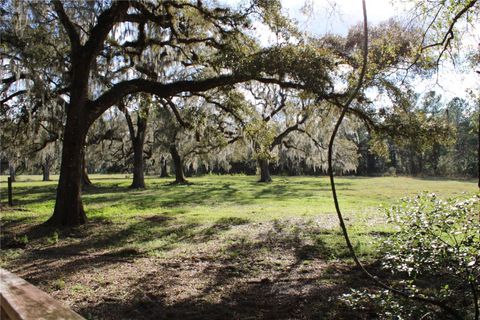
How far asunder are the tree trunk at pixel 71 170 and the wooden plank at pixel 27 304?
7251 mm

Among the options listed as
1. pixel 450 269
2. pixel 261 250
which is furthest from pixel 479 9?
pixel 261 250

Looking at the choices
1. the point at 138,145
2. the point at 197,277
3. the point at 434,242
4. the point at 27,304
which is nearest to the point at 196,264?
the point at 197,277

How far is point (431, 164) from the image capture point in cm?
5169

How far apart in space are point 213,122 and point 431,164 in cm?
4278

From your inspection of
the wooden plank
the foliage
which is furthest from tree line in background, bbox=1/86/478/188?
the wooden plank

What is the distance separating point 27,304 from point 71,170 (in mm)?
7690

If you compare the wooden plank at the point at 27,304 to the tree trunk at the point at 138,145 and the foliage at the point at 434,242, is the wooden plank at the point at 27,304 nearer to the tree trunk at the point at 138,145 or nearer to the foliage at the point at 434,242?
the foliage at the point at 434,242

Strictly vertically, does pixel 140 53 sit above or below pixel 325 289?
above

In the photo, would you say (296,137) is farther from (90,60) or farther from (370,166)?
(370,166)

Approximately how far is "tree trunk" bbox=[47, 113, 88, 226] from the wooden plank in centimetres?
725

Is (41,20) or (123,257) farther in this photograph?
(41,20)

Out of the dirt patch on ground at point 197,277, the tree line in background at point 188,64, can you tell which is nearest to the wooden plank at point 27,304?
the dirt patch on ground at point 197,277

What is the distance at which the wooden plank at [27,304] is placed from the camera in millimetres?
1610

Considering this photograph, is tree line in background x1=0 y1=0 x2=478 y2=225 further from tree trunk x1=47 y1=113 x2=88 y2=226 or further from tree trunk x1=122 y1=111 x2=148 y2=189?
tree trunk x1=122 y1=111 x2=148 y2=189
